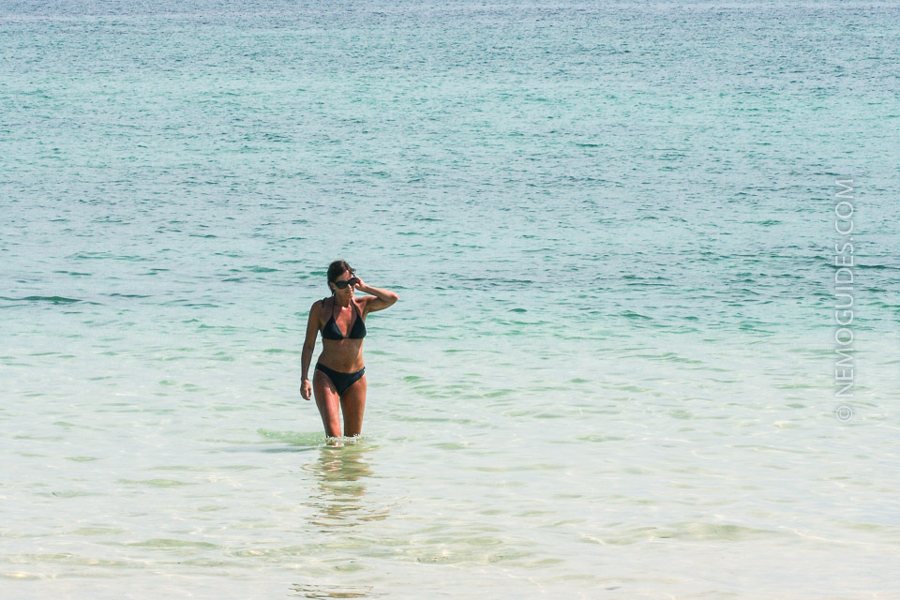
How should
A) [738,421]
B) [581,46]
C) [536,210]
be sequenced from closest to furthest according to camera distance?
[738,421] → [536,210] → [581,46]

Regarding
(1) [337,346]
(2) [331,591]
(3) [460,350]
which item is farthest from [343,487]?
(3) [460,350]

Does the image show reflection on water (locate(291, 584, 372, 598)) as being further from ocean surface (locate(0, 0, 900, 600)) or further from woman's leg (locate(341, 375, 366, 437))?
woman's leg (locate(341, 375, 366, 437))

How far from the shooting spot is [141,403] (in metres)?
11.7

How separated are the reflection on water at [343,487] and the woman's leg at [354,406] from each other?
0.41ft

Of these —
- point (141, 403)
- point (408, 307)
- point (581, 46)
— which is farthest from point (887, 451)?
point (581, 46)

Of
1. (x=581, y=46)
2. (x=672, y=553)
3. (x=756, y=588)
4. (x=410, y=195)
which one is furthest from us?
(x=581, y=46)

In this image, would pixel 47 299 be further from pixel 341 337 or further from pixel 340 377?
pixel 341 337

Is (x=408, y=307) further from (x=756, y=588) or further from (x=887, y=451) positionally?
(x=756, y=588)

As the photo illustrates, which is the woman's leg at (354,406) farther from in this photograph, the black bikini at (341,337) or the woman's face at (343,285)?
the woman's face at (343,285)

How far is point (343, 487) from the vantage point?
28.6 feet

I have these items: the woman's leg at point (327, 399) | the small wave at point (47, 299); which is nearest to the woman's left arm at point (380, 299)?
the woman's leg at point (327, 399)

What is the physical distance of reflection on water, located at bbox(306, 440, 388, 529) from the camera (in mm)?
7918

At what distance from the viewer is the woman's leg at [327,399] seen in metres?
9.48

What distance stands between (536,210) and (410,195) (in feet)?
13.4
